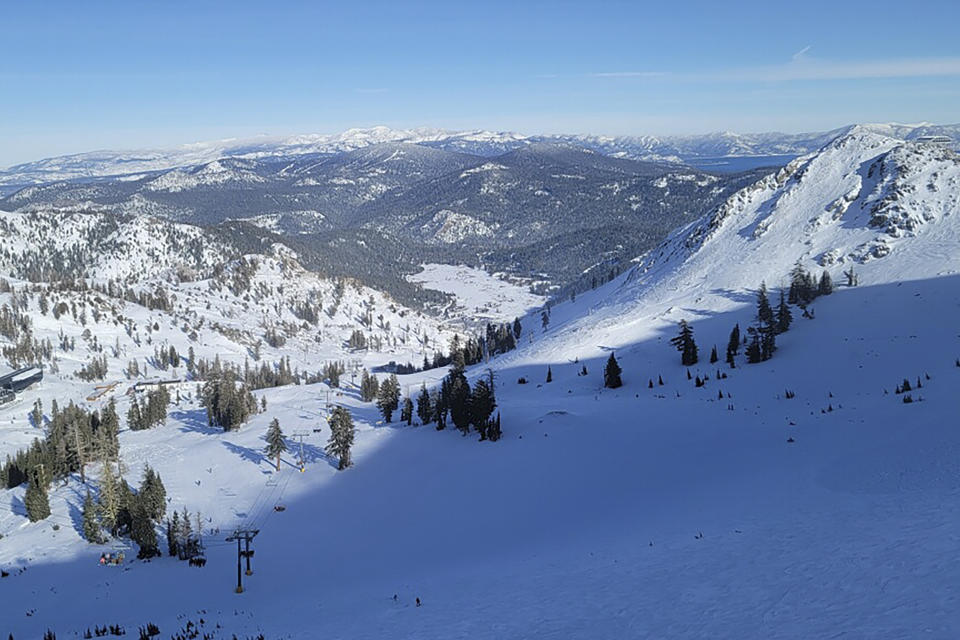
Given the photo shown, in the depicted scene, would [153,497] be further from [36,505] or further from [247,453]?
[247,453]

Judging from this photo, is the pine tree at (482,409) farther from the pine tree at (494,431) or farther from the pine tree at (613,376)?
the pine tree at (613,376)

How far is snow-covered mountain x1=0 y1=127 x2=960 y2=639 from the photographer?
74.5ft

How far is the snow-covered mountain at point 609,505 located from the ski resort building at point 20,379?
108 ft

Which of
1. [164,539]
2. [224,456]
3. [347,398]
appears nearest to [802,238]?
[347,398]

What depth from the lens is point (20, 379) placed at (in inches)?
5955

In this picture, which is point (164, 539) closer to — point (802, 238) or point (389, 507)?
point (389, 507)

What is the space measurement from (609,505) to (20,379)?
550 feet

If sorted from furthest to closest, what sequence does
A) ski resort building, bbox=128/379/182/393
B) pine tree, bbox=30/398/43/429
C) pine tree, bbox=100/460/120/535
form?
ski resort building, bbox=128/379/182/393, pine tree, bbox=30/398/43/429, pine tree, bbox=100/460/120/535

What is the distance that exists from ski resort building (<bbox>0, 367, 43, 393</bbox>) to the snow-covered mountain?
1291 inches

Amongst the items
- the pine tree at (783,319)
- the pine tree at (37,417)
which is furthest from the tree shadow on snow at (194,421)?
the pine tree at (783,319)

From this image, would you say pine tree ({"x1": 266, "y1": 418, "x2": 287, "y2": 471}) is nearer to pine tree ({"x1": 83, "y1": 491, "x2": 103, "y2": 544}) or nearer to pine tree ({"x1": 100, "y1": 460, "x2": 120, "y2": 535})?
pine tree ({"x1": 100, "y1": 460, "x2": 120, "y2": 535})

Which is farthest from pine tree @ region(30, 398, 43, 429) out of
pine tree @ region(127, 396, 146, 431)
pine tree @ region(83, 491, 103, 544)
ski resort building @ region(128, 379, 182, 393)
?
pine tree @ region(83, 491, 103, 544)

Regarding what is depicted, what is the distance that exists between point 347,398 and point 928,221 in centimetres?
13421

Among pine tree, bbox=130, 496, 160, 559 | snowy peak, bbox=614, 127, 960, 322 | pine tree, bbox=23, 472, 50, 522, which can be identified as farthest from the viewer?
snowy peak, bbox=614, 127, 960, 322
